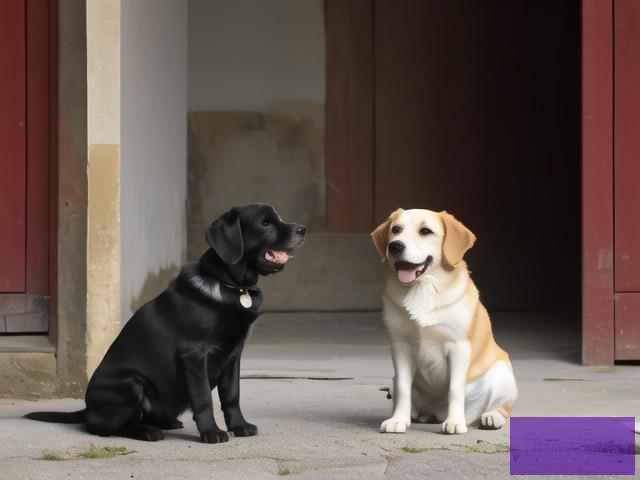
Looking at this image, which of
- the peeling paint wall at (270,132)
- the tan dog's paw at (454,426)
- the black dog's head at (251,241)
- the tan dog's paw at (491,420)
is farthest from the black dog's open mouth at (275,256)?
the peeling paint wall at (270,132)

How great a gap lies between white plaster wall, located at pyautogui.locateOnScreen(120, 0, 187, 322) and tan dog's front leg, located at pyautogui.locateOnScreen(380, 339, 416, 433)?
1763 mm

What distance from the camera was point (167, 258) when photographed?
857 cm

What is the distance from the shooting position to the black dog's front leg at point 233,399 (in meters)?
5.04

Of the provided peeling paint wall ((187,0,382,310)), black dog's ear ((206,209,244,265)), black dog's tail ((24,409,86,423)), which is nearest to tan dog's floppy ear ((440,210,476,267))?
black dog's ear ((206,209,244,265))

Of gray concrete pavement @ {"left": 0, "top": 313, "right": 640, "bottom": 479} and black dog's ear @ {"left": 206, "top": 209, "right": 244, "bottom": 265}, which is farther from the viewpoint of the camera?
black dog's ear @ {"left": 206, "top": 209, "right": 244, "bottom": 265}

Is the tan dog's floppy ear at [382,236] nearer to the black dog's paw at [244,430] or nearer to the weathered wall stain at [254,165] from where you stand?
the black dog's paw at [244,430]

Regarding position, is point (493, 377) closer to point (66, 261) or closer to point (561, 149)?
point (66, 261)

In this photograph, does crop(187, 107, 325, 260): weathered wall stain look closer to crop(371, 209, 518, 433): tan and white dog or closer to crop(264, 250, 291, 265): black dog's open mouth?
crop(371, 209, 518, 433): tan and white dog

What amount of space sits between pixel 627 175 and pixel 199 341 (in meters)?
3.35

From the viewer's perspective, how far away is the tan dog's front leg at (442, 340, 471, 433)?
5031 mm

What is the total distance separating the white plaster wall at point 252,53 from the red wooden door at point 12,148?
3.57m

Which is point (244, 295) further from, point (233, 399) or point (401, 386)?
point (401, 386)

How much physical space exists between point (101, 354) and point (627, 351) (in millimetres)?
3078

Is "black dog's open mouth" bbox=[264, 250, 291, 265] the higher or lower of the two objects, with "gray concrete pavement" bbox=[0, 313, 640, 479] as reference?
higher
